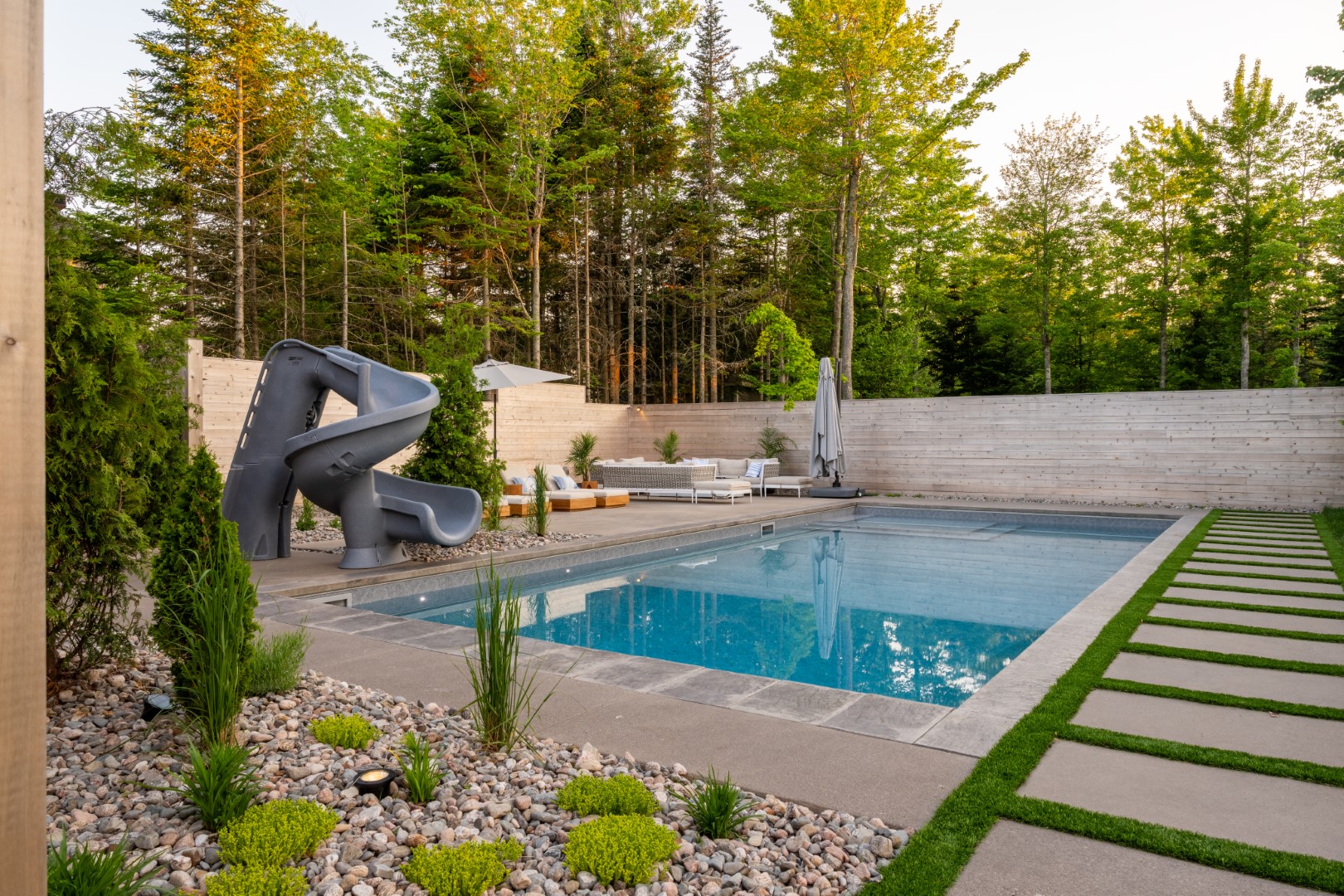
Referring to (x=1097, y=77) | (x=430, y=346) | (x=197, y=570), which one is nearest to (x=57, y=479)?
(x=197, y=570)

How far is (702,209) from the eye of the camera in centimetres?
1912

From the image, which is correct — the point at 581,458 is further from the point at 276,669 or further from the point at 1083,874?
the point at 1083,874

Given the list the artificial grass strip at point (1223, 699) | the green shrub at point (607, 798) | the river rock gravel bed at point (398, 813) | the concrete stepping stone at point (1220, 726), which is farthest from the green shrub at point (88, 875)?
the artificial grass strip at point (1223, 699)

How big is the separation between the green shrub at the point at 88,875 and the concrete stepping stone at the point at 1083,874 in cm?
192

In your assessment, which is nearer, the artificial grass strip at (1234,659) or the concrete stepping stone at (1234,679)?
the concrete stepping stone at (1234,679)

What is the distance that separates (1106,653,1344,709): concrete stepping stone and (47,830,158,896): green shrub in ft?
12.6

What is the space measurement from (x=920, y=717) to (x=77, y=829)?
2825 mm

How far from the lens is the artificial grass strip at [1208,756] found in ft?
8.36

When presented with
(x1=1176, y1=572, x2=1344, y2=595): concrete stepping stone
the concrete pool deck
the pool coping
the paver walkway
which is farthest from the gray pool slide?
(x1=1176, y1=572, x2=1344, y2=595): concrete stepping stone

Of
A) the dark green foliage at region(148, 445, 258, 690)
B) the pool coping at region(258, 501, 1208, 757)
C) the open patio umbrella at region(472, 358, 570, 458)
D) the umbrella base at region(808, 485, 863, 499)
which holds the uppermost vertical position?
the open patio umbrella at region(472, 358, 570, 458)

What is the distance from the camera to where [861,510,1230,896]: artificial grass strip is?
1.93m

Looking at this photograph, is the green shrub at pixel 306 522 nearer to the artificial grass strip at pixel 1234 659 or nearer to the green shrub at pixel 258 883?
the green shrub at pixel 258 883

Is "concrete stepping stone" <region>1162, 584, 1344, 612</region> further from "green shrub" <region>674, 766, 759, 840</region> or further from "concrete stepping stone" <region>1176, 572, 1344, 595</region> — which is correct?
"green shrub" <region>674, 766, 759, 840</region>

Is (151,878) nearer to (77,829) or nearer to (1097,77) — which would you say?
(77,829)
